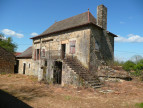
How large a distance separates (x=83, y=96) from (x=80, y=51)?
5.30 m

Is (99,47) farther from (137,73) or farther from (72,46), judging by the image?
(137,73)

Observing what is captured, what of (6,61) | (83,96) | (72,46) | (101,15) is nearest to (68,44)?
(72,46)

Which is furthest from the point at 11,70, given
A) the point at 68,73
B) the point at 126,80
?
the point at 126,80

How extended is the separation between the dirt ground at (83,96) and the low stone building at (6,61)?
1158 cm

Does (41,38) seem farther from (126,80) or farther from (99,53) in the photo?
(126,80)

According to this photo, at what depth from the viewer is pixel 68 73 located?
9898mm

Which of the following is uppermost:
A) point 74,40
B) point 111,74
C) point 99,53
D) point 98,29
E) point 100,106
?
point 98,29

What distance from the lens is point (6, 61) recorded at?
19.8m

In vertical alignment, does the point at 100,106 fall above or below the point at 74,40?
below

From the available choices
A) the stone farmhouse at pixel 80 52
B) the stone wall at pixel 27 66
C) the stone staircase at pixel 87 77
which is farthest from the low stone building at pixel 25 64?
the stone staircase at pixel 87 77

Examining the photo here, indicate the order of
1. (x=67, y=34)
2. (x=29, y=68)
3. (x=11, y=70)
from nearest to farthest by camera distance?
(x=67, y=34) < (x=29, y=68) < (x=11, y=70)

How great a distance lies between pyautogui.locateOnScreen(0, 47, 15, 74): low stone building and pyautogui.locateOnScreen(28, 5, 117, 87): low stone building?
32.5 ft

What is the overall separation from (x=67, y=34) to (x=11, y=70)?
13192mm

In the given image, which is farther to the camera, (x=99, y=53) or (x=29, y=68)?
(x=29, y=68)
